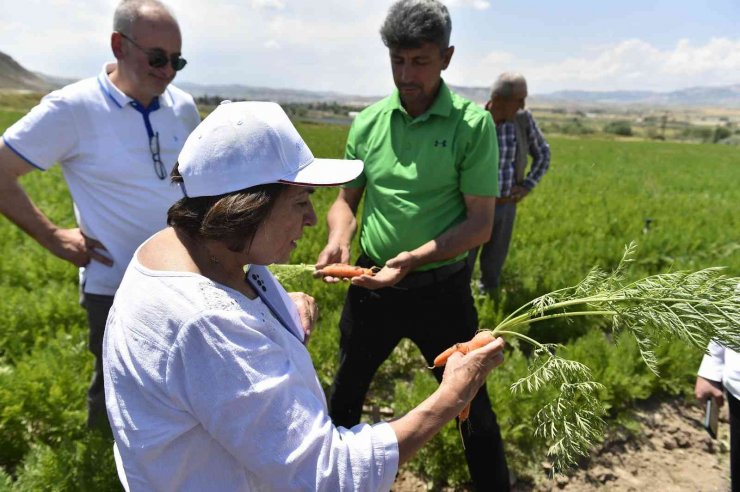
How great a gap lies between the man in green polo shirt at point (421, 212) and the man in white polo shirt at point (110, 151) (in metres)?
0.99

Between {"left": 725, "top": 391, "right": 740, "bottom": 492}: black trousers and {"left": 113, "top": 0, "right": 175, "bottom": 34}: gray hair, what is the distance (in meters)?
3.44

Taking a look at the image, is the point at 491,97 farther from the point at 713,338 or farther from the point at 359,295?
the point at 713,338

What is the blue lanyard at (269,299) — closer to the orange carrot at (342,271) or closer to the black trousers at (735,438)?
the orange carrot at (342,271)

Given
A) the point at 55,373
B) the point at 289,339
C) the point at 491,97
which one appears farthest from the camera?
the point at 491,97

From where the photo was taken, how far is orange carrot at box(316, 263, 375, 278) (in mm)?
2598

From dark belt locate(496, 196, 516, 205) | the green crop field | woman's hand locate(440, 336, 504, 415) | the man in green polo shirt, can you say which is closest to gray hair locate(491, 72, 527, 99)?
dark belt locate(496, 196, 516, 205)

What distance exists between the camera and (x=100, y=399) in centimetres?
303

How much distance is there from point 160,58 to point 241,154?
5.89 ft

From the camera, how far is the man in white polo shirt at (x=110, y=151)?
256cm

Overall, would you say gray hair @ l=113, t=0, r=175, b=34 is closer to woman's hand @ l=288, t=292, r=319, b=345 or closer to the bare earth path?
woman's hand @ l=288, t=292, r=319, b=345

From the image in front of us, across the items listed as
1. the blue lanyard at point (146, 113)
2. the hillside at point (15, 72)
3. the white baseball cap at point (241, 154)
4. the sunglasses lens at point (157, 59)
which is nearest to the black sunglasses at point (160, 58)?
the sunglasses lens at point (157, 59)

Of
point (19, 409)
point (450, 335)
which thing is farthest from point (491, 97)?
point (19, 409)

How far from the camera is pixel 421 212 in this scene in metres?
2.57

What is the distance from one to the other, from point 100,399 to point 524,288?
4539 millimetres
